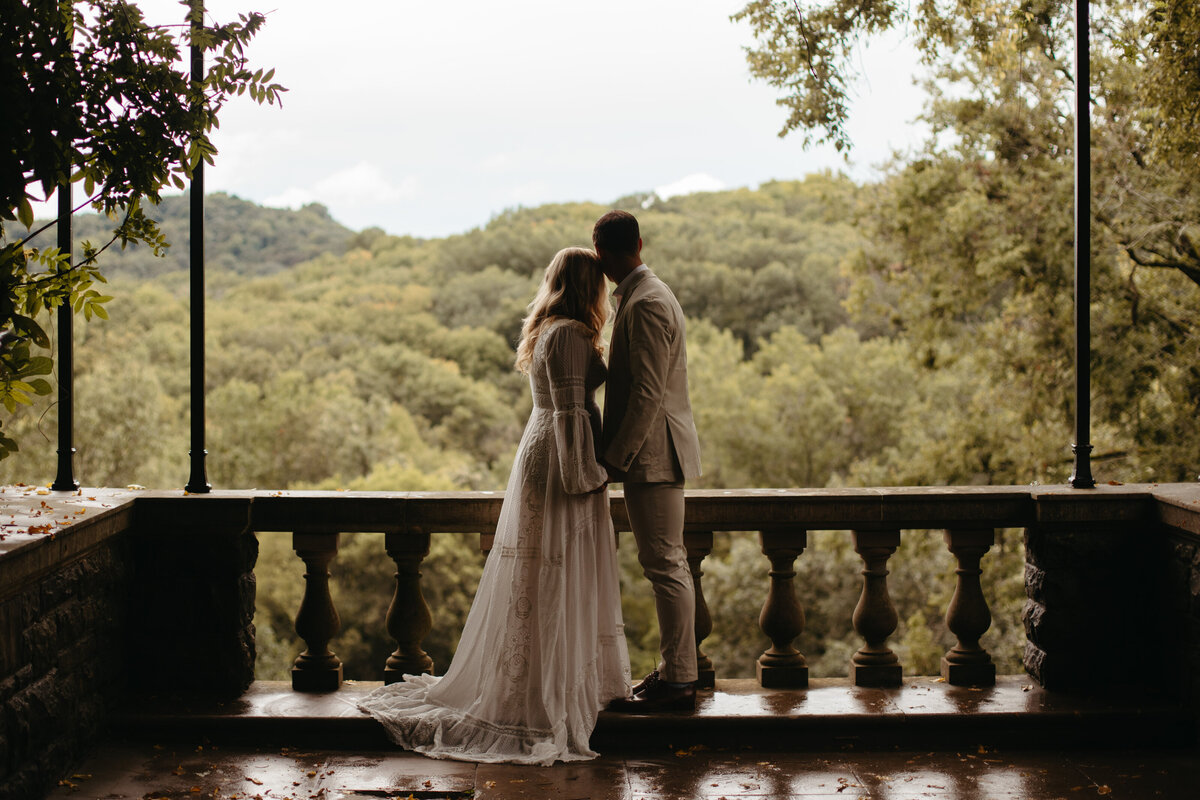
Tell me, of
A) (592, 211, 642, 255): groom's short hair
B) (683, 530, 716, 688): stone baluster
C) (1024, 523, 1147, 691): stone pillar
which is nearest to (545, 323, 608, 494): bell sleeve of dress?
(592, 211, 642, 255): groom's short hair

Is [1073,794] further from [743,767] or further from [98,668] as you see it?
[98,668]

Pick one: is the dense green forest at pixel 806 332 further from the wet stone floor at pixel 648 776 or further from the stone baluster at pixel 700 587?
the stone baluster at pixel 700 587

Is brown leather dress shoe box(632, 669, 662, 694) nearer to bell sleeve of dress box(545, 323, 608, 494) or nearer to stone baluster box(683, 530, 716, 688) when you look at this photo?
stone baluster box(683, 530, 716, 688)

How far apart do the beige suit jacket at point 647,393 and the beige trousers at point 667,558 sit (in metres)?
0.07

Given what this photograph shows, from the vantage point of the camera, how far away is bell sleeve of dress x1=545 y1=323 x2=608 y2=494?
10.2 feet

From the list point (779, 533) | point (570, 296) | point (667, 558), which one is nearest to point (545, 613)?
point (667, 558)

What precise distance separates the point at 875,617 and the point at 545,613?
3.88 ft

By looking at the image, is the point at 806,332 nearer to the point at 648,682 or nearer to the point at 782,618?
the point at 782,618

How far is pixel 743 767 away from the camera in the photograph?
2996mm

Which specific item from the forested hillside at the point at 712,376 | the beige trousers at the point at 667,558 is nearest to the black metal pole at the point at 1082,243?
the beige trousers at the point at 667,558

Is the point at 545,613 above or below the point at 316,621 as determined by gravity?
above

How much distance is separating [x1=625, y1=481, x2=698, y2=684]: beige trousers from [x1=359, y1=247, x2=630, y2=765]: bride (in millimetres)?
112

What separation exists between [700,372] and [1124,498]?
28.2 m

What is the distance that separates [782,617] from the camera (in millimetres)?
3508
